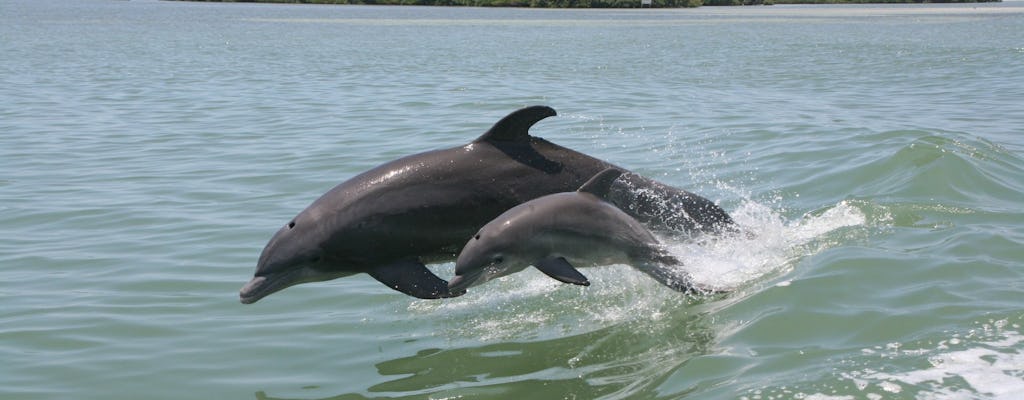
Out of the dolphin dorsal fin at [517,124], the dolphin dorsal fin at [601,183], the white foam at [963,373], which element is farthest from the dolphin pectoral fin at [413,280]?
the white foam at [963,373]

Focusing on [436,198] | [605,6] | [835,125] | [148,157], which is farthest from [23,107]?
[605,6]

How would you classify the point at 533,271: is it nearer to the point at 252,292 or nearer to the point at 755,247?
the point at 755,247

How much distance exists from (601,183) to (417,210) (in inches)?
46.7

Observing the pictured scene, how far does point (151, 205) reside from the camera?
11766 millimetres

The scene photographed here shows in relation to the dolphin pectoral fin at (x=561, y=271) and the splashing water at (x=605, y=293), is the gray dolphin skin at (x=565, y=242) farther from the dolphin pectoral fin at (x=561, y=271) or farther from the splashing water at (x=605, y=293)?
the splashing water at (x=605, y=293)

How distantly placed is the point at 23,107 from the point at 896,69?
19.2 meters

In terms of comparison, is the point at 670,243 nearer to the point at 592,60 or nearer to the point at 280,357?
the point at 280,357

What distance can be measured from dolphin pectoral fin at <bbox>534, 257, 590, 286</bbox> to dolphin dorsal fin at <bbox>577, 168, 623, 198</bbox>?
519mm

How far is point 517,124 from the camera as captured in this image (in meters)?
7.44

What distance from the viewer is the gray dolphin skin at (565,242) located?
6.79m

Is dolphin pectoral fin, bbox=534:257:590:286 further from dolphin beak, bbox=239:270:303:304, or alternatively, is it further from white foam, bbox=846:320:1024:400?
white foam, bbox=846:320:1024:400

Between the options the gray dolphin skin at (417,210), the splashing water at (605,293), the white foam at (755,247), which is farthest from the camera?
the white foam at (755,247)

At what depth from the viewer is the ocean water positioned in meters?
6.79

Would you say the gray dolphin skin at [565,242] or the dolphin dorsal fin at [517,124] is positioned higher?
the dolphin dorsal fin at [517,124]
